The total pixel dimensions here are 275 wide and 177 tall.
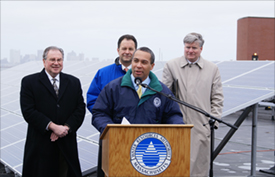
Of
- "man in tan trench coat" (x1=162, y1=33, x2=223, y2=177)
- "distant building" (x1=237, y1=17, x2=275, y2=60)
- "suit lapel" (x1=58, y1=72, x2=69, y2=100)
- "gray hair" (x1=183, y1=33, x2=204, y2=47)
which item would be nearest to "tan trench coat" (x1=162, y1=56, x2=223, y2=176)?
"man in tan trench coat" (x1=162, y1=33, x2=223, y2=177)

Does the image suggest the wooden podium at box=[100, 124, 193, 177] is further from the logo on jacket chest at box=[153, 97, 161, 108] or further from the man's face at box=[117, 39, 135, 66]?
the man's face at box=[117, 39, 135, 66]

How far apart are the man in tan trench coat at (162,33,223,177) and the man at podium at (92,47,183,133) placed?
1.10 metres

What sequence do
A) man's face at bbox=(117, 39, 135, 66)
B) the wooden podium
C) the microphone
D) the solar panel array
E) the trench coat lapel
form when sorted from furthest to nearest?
the solar panel array
the trench coat lapel
man's face at bbox=(117, 39, 135, 66)
the microphone
the wooden podium

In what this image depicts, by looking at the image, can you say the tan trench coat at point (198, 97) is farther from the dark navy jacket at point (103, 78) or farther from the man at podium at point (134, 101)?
the man at podium at point (134, 101)

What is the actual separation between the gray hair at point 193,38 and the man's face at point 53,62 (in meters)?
1.55

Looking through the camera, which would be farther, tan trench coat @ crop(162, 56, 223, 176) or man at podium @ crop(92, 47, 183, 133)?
tan trench coat @ crop(162, 56, 223, 176)

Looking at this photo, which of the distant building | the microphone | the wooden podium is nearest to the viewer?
the wooden podium

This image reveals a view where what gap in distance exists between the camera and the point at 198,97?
15.5ft

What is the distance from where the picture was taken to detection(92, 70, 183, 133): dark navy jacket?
3562 mm

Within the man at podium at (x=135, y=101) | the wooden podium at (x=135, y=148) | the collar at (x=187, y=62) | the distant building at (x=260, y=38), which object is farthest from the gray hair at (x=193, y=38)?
the distant building at (x=260, y=38)

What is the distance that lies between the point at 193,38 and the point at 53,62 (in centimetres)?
172

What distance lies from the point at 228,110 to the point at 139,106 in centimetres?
273

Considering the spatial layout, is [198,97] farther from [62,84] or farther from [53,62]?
[53,62]

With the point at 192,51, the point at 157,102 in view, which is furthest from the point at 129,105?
the point at 192,51
